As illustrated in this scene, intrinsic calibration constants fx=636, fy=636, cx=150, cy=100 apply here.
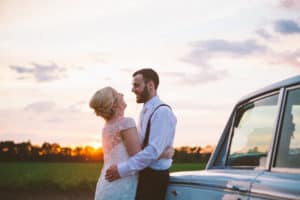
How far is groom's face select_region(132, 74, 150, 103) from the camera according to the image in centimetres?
604

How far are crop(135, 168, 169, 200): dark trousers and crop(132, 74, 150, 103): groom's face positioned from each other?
0.70 meters

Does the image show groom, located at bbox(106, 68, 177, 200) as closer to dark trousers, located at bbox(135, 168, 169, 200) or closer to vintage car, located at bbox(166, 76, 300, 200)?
dark trousers, located at bbox(135, 168, 169, 200)

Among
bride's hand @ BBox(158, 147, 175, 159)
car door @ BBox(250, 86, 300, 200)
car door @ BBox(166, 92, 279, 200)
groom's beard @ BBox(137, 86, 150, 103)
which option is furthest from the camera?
groom's beard @ BBox(137, 86, 150, 103)

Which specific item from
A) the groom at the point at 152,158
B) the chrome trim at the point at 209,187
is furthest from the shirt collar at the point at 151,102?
the chrome trim at the point at 209,187

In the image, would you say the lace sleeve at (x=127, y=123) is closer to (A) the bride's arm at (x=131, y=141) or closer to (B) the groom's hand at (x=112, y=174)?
(A) the bride's arm at (x=131, y=141)

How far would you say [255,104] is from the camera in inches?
186

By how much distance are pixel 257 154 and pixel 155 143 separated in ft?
5.03

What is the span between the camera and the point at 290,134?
12.5 ft

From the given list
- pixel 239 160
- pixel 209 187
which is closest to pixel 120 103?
pixel 239 160

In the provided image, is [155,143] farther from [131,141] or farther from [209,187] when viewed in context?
[209,187]

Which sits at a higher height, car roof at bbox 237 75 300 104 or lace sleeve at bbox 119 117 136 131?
car roof at bbox 237 75 300 104

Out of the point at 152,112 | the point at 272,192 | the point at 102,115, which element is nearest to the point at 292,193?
the point at 272,192

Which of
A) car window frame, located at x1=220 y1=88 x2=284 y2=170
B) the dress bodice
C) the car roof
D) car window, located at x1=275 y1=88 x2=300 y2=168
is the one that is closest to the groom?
the dress bodice

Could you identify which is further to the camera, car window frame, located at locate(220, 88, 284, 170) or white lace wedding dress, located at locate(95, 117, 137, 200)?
white lace wedding dress, located at locate(95, 117, 137, 200)
